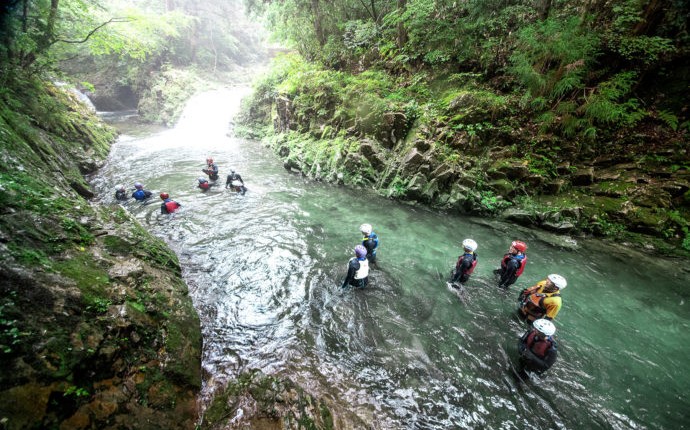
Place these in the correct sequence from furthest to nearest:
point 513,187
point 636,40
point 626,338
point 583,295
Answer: point 513,187 → point 636,40 → point 583,295 → point 626,338

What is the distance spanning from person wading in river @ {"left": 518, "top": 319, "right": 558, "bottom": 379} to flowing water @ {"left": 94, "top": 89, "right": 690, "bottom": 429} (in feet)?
1.05

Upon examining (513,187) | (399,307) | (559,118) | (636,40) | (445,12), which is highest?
(445,12)

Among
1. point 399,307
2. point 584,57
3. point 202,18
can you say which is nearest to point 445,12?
point 584,57

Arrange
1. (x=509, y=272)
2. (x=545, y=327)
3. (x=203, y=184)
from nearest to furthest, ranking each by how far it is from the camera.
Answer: (x=545, y=327) → (x=509, y=272) → (x=203, y=184)

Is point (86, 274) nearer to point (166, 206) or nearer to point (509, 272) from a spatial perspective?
point (166, 206)

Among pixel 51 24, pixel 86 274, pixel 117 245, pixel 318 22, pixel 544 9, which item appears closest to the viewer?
pixel 86 274

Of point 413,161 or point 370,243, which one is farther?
point 413,161

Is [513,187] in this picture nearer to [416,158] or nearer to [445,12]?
[416,158]

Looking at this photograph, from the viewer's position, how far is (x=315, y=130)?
1684cm

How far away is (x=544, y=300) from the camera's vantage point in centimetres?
537

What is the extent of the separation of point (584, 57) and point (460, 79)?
4536 millimetres

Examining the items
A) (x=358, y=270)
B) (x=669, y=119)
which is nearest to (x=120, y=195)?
(x=358, y=270)

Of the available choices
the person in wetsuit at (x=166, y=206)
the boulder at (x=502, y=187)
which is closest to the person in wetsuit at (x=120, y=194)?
the person in wetsuit at (x=166, y=206)

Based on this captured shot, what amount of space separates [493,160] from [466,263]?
21.9 ft
